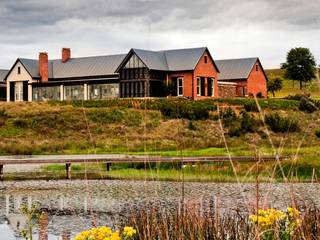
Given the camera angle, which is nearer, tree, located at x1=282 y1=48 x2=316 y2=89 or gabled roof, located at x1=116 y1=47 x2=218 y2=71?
gabled roof, located at x1=116 y1=47 x2=218 y2=71

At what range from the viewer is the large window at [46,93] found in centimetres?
6994

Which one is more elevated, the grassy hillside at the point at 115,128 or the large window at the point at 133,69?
the large window at the point at 133,69

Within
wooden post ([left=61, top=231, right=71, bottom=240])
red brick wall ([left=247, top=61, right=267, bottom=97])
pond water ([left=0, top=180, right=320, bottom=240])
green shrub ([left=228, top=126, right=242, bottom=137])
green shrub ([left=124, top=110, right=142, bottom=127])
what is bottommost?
pond water ([left=0, top=180, right=320, bottom=240])

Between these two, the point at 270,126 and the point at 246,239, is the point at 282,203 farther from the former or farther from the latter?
the point at 270,126

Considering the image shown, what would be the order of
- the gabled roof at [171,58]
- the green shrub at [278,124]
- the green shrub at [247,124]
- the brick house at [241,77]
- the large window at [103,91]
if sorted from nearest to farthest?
the green shrub at [247,124] → the green shrub at [278,124] → the gabled roof at [171,58] → the large window at [103,91] → the brick house at [241,77]

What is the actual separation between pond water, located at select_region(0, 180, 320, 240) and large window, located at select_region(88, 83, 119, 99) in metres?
40.8

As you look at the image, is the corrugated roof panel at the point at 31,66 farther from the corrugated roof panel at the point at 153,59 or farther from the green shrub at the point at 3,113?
the green shrub at the point at 3,113

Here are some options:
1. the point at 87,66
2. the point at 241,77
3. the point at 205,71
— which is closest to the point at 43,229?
the point at 205,71

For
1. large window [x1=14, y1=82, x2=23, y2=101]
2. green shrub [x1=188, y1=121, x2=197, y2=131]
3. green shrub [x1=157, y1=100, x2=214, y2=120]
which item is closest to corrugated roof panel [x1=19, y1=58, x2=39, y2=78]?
large window [x1=14, y1=82, x2=23, y2=101]

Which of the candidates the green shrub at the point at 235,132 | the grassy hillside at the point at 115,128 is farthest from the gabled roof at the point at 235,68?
the green shrub at the point at 235,132

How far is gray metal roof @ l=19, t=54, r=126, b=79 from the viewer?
70.5 m

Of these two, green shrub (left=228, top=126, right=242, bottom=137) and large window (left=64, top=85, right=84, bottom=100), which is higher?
large window (left=64, top=85, right=84, bottom=100)

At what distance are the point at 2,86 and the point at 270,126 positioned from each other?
4095 cm

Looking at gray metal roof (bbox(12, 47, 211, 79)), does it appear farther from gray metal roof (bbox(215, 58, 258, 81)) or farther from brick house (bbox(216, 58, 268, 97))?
gray metal roof (bbox(215, 58, 258, 81))
